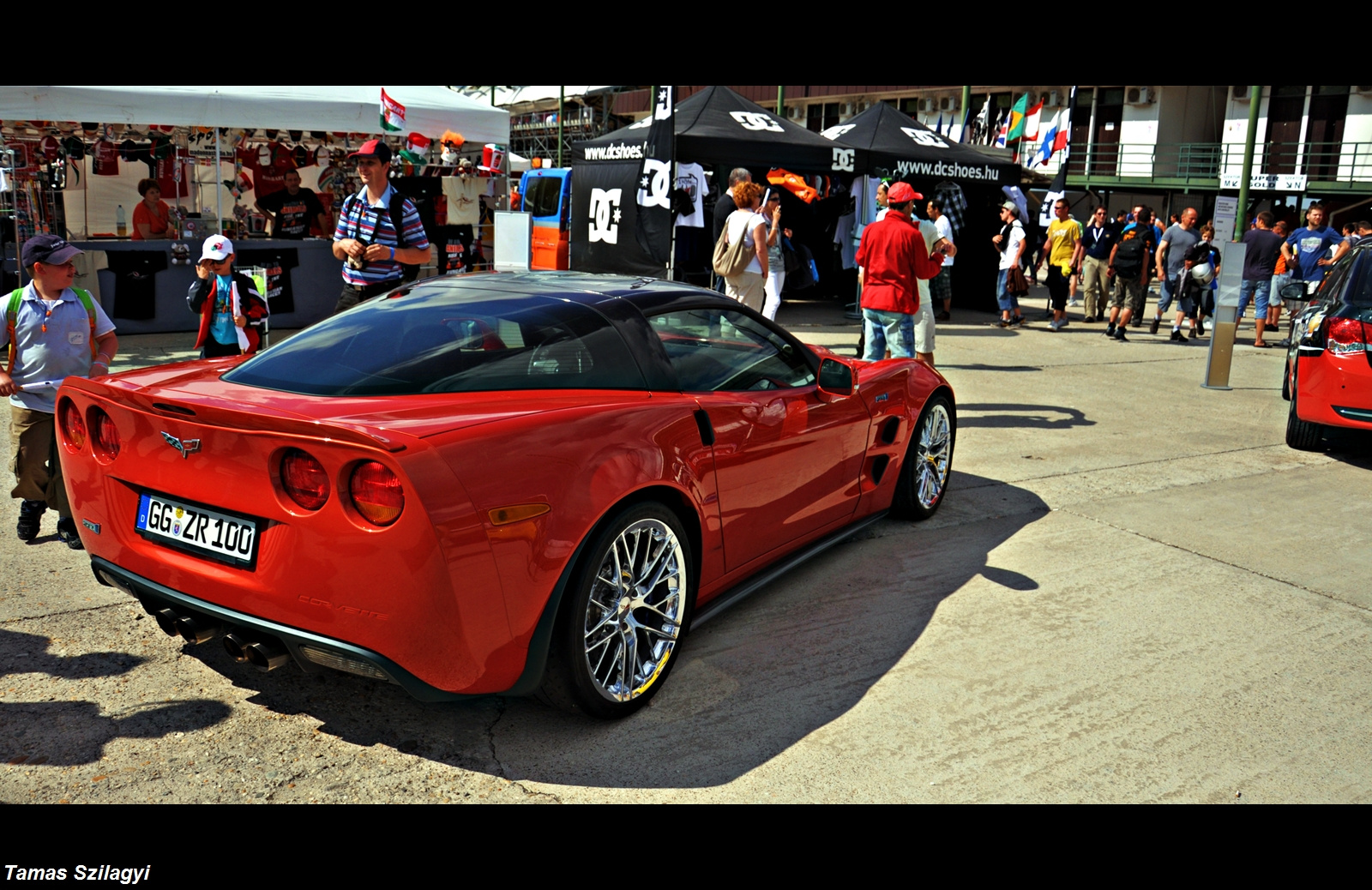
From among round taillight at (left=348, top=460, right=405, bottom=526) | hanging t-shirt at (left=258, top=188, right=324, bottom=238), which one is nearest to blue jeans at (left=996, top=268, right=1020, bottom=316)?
hanging t-shirt at (left=258, top=188, right=324, bottom=238)

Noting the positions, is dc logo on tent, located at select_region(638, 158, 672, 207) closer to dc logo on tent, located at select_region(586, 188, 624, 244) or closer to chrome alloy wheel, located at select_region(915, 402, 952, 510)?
dc logo on tent, located at select_region(586, 188, 624, 244)

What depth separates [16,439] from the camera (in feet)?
15.7

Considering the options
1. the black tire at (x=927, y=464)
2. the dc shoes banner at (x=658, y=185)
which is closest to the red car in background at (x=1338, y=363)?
the black tire at (x=927, y=464)

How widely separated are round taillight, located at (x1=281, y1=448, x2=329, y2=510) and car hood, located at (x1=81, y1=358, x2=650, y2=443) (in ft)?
0.33

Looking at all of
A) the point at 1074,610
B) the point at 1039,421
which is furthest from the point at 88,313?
the point at 1039,421

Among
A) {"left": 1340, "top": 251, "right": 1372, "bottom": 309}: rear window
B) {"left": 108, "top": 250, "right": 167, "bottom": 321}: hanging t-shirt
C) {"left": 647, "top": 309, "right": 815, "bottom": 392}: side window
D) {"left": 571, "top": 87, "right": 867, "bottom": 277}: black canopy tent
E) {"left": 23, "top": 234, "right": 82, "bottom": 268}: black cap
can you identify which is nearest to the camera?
{"left": 647, "top": 309, "right": 815, "bottom": 392}: side window

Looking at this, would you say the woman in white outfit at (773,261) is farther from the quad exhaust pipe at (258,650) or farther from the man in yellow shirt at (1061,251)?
the quad exhaust pipe at (258,650)

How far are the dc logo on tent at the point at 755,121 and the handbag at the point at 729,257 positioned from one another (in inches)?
232

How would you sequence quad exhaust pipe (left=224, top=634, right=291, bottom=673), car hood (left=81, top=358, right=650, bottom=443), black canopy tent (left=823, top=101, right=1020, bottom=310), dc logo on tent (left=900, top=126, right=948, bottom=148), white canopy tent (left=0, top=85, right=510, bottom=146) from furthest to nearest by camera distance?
dc logo on tent (left=900, top=126, right=948, bottom=148)
black canopy tent (left=823, top=101, right=1020, bottom=310)
white canopy tent (left=0, top=85, right=510, bottom=146)
quad exhaust pipe (left=224, top=634, right=291, bottom=673)
car hood (left=81, top=358, right=650, bottom=443)

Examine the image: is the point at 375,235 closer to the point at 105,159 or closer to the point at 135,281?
the point at 135,281

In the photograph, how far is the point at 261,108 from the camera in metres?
11.6

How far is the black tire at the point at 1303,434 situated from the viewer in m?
7.88

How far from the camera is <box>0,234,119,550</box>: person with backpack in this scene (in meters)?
4.72
